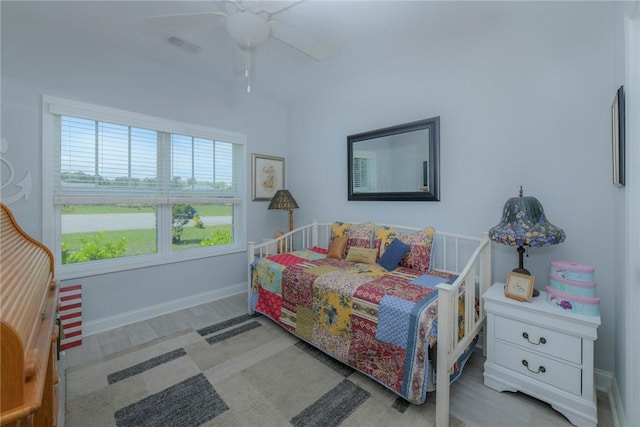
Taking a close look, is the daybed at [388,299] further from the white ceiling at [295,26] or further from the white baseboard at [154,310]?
the white ceiling at [295,26]

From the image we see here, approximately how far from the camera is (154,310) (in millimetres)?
2764

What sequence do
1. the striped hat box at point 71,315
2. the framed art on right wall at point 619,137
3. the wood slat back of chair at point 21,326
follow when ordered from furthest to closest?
the striped hat box at point 71,315
the framed art on right wall at point 619,137
the wood slat back of chair at point 21,326

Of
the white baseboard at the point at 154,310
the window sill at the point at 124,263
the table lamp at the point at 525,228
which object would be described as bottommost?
the white baseboard at the point at 154,310

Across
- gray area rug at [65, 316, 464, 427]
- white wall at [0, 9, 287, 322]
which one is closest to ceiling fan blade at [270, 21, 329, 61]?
white wall at [0, 9, 287, 322]

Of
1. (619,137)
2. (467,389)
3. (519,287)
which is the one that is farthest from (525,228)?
(467,389)

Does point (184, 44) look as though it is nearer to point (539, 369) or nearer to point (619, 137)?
point (619, 137)

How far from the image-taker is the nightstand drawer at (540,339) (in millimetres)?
1455

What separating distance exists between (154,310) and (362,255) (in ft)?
7.19

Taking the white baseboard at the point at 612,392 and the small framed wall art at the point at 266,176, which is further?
the small framed wall art at the point at 266,176

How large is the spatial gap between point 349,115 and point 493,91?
4.72 ft

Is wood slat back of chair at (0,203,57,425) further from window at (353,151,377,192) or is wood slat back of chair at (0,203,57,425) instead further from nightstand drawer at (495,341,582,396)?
window at (353,151,377,192)

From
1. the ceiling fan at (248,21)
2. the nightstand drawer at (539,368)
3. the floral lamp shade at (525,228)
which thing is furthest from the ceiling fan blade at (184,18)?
the nightstand drawer at (539,368)

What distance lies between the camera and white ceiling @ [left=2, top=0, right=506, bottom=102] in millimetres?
1966

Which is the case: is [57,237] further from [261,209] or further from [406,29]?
[406,29]
